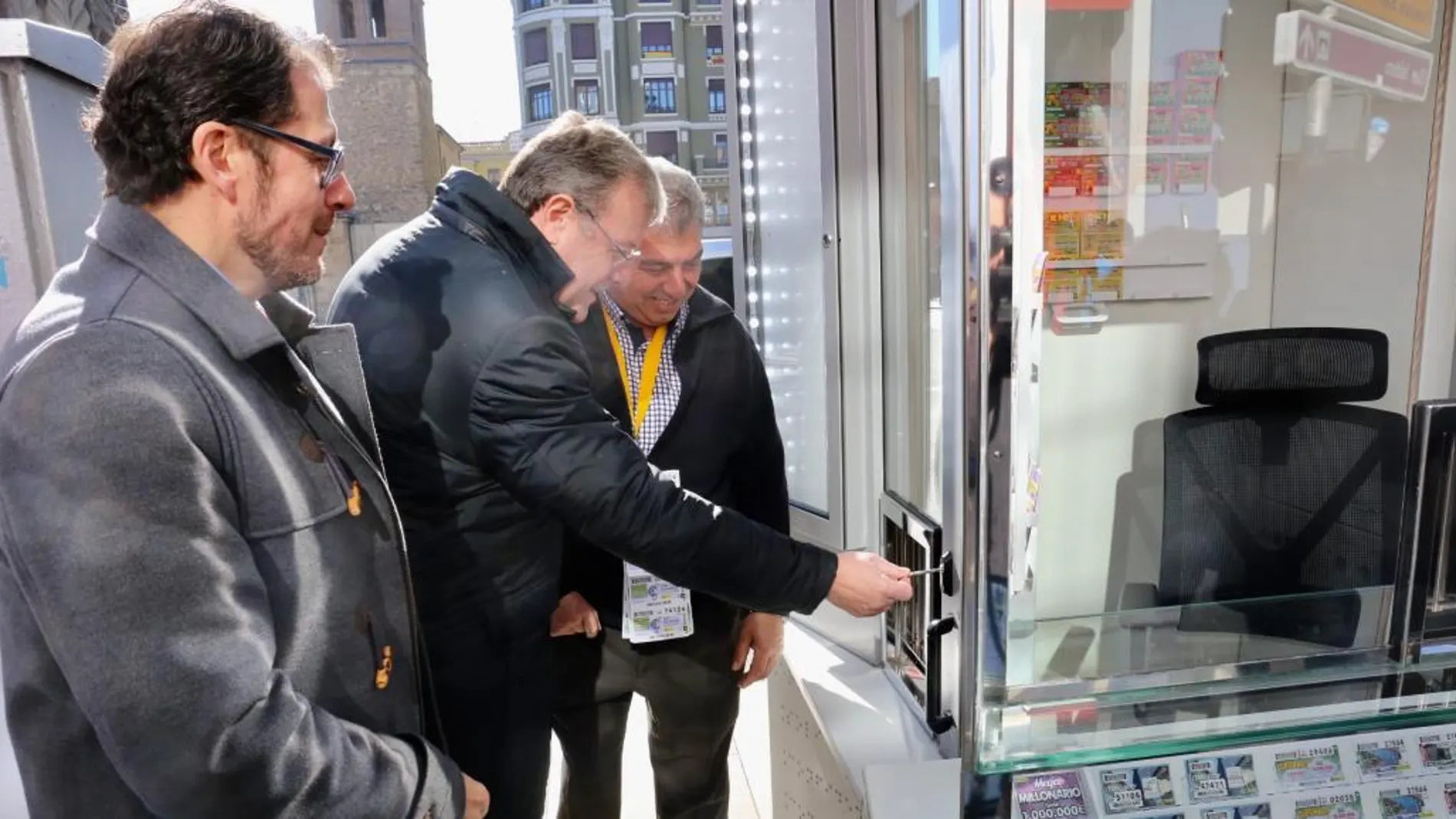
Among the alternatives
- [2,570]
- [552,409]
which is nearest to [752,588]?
[552,409]

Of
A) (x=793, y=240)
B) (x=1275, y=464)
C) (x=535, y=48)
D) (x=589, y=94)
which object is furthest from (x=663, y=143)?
(x=1275, y=464)

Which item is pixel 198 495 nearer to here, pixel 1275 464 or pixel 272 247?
pixel 272 247

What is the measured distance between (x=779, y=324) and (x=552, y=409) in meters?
0.91

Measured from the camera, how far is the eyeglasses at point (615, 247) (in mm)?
1424

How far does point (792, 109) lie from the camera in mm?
1808

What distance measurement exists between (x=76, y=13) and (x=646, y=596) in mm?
2110

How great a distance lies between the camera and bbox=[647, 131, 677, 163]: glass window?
2908 cm

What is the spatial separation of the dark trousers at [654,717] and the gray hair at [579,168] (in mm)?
821

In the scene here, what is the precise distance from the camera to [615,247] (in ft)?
4.72

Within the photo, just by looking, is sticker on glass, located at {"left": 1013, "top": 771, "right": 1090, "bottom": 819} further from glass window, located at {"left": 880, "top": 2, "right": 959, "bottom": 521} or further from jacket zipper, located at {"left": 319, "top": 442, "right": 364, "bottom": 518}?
jacket zipper, located at {"left": 319, "top": 442, "right": 364, "bottom": 518}

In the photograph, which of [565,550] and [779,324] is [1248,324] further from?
[565,550]

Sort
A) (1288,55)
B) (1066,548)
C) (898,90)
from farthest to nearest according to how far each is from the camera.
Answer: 1. (1288,55)
2. (1066,548)
3. (898,90)

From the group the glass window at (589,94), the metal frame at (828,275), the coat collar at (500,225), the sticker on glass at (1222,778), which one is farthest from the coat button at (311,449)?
the glass window at (589,94)

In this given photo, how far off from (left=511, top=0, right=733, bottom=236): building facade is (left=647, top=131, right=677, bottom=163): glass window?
0.09 feet
